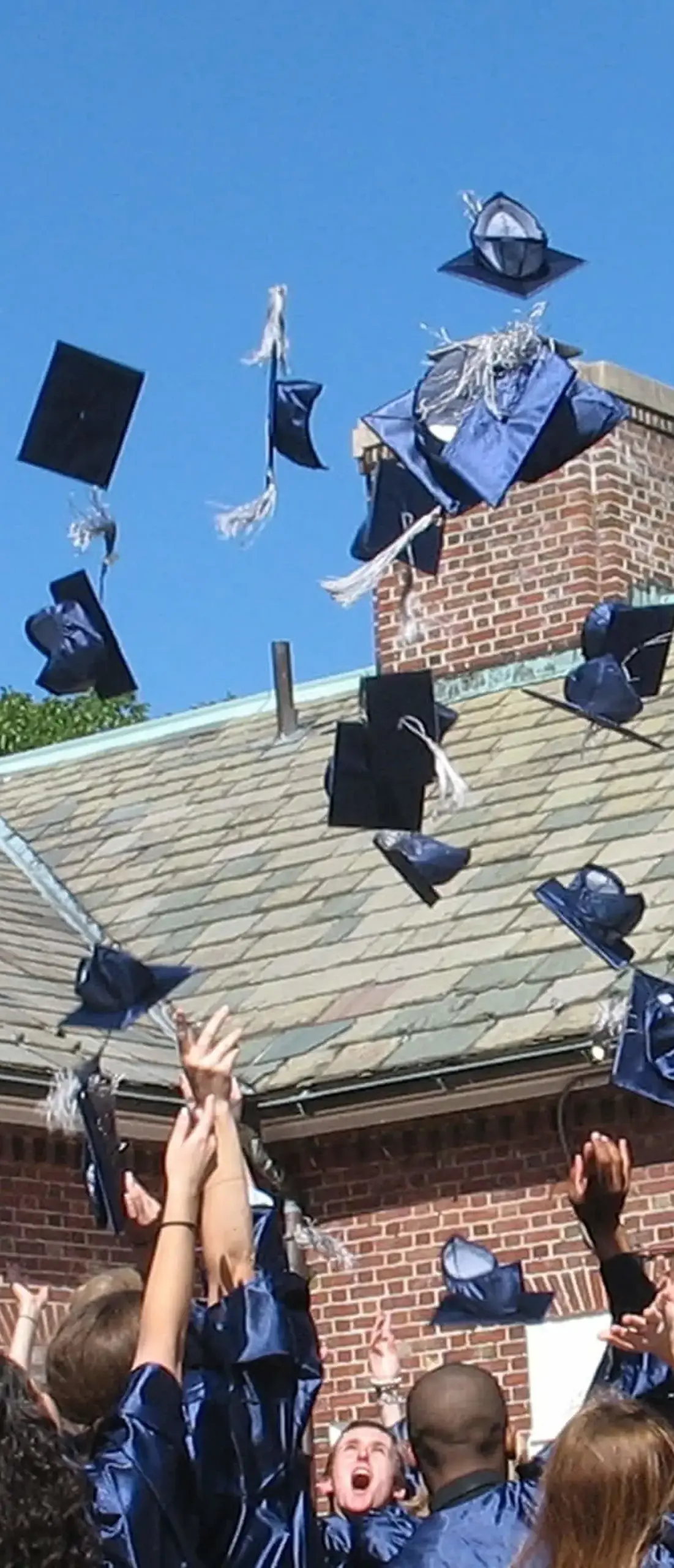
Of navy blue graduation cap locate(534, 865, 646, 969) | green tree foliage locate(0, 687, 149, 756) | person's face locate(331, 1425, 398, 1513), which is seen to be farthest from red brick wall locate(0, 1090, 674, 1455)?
green tree foliage locate(0, 687, 149, 756)

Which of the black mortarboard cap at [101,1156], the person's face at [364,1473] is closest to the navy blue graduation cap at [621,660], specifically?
the black mortarboard cap at [101,1156]

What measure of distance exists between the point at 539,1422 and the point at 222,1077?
6604 mm

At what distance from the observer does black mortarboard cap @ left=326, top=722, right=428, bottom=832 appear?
24.6ft

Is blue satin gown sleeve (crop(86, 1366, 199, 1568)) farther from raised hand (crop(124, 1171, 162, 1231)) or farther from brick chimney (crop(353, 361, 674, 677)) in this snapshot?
brick chimney (crop(353, 361, 674, 677))

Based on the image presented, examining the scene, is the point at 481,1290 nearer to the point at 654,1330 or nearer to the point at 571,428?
the point at 571,428

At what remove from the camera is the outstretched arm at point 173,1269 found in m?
3.37

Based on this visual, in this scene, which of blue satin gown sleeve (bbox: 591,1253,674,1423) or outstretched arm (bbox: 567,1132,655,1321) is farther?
outstretched arm (bbox: 567,1132,655,1321)

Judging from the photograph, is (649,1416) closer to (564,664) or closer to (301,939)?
(301,939)

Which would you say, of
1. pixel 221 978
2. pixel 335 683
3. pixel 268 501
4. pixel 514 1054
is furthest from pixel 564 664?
pixel 268 501

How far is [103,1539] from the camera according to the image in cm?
318

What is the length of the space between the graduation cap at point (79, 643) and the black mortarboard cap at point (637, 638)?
237 cm

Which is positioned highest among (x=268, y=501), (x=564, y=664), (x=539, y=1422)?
(x=564, y=664)

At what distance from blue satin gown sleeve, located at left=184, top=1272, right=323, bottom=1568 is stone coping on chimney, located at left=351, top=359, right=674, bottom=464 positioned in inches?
431

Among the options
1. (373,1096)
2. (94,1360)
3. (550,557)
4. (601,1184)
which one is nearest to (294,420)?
(601,1184)
